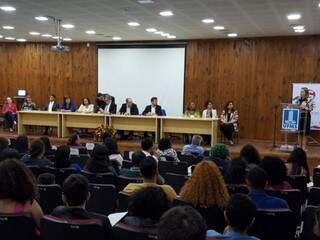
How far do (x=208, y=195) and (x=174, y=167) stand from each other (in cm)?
246

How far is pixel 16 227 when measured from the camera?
2.46 meters

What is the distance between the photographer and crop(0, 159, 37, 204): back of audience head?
2635 millimetres

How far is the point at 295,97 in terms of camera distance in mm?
11875

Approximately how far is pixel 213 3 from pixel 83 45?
8.25 metres

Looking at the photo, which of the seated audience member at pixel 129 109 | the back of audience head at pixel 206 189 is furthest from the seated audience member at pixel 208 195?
the seated audience member at pixel 129 109

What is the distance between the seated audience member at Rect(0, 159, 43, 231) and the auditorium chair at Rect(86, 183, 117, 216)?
4.15ft

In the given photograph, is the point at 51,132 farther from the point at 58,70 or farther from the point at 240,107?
the point at 240,107

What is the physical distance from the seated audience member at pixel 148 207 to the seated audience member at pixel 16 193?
738mm

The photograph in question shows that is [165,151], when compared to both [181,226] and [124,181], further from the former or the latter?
[181,226]

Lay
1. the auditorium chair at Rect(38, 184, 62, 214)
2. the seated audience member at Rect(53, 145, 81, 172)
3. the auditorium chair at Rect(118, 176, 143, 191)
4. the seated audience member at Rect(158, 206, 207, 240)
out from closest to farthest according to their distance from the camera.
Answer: the seated audience member at Rect(158, 206, 207, 240)
the auditorium chair at Rect(38, 184, 62, 214)
the auditorium chair at Rect(118, 176, 143, 191)
the seated audience member at Rect(53, 145, 81, 172)

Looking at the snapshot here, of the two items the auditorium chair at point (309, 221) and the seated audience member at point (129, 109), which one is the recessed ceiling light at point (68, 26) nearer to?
the seated audience member at point (129, 109)

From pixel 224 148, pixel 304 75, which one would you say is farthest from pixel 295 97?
pixel 224 148

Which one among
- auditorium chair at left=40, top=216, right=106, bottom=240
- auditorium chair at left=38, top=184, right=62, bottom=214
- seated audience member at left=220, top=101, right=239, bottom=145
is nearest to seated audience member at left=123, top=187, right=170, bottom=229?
auditorium chair at left=40, top=216, right=106, bottom=240

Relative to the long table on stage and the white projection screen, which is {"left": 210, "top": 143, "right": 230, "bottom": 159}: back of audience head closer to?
the long table on stage
